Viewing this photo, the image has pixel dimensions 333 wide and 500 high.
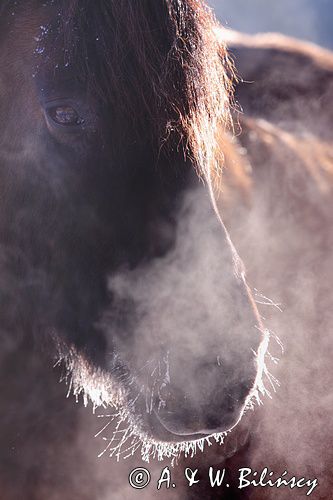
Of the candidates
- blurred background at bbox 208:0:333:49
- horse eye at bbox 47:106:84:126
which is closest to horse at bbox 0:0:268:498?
horse eye at bbox 47:106:84:126

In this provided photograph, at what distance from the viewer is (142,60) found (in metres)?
1.42

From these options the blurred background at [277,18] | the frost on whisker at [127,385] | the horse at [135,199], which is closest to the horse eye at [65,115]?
the horse at [135,199]

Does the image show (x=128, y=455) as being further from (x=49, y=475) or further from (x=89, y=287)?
(x=89, y=287)

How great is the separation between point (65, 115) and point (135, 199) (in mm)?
289

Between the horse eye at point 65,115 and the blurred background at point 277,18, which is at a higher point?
the horse eye at point 65,115

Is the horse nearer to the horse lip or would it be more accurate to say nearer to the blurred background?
the horse lip

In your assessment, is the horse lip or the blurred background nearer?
the horse lip

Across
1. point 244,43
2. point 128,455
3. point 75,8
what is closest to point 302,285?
point 128,455

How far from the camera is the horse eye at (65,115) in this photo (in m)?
1.39

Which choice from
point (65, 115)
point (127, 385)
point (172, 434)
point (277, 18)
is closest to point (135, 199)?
point (65, 115)

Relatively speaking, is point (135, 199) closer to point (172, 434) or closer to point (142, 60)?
point (142, 60)

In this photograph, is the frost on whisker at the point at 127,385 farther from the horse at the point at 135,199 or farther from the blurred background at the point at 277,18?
the blurred background at the point at 277,18

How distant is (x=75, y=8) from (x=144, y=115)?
0.34m

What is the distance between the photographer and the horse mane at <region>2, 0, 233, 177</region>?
1.39 metres
